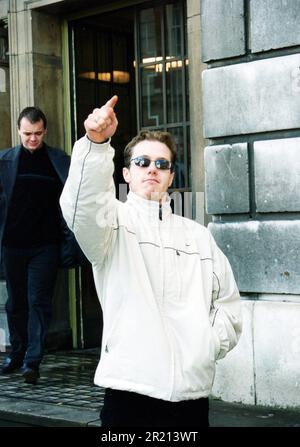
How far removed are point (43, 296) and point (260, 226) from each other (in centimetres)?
198

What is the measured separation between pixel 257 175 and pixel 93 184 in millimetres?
3418

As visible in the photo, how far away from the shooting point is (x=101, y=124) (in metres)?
3.29

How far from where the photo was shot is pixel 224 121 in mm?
6852

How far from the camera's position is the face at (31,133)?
7.50 meters

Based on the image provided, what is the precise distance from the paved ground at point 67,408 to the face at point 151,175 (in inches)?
97.9

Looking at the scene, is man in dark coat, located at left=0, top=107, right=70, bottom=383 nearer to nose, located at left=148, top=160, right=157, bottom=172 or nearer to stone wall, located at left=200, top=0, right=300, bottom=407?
stone wall, located at left=200, top=0, right=300, bottom=407

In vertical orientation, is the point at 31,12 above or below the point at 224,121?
above

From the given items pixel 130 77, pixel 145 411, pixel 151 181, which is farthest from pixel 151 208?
pixel 130 77

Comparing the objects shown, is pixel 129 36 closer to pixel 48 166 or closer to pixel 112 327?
pixel 48 166

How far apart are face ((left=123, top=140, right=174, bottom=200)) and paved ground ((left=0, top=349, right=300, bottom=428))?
97.9 inches

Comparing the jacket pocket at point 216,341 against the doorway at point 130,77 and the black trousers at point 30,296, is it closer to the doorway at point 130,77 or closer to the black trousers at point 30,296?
the black trousers at point 30,296

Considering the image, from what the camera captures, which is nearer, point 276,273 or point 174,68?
point 276,273
